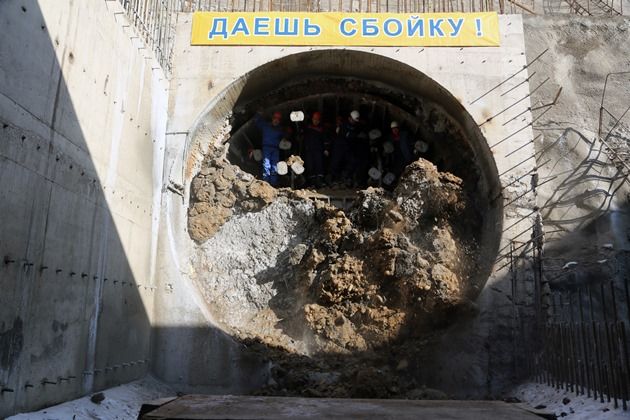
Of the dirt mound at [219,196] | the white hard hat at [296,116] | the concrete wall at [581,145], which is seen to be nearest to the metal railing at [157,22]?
the dirt mound at [219,196]

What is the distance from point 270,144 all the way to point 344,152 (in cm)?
158

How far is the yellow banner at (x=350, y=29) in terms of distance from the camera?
33.5 feet

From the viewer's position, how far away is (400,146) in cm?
1127

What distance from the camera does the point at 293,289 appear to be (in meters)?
9.86

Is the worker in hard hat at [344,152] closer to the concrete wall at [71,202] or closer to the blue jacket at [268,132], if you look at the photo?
the blue jacket at [268,132]

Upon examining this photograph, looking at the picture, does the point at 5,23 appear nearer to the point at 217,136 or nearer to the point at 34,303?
the point at 34,303

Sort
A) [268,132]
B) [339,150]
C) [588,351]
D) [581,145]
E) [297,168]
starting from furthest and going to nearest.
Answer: [339,150] → [268,132] → [297,168] → [581,145] → [588,351]

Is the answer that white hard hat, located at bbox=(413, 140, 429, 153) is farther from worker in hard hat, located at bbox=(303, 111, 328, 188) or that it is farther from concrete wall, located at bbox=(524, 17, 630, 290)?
concrete wall, located at bbox=(524, 17, 630, 290)

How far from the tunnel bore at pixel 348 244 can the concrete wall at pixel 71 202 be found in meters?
1.74

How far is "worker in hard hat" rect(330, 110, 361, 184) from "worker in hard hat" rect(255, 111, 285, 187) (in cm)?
121

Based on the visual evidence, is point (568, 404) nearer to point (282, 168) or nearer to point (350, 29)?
point (282, 168)

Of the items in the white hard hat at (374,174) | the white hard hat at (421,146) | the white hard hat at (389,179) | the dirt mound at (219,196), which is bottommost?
the dirt mound at (219,196)

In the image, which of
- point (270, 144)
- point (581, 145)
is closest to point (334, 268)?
point (270, 144)

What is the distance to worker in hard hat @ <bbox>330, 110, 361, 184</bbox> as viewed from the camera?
1150 centimetres
